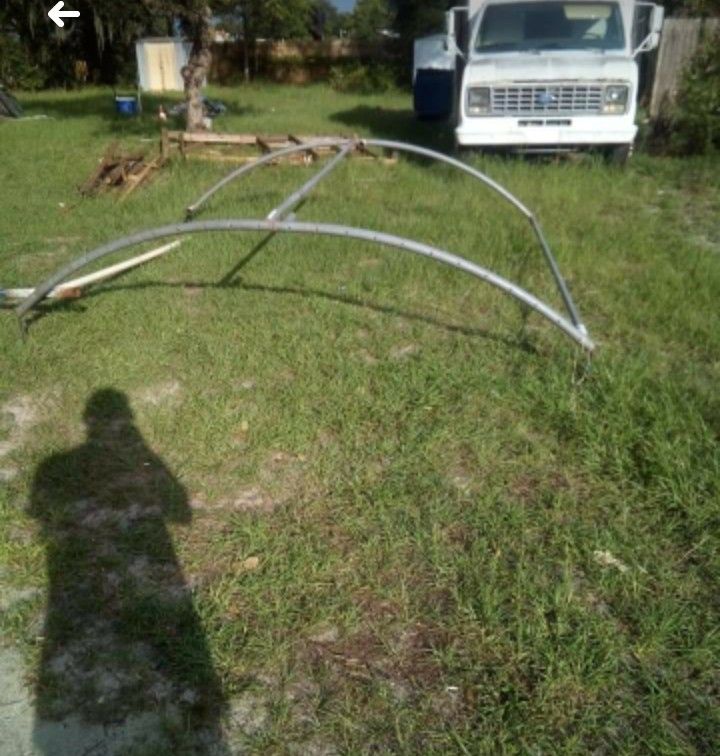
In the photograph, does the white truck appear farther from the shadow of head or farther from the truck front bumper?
the shadow of head

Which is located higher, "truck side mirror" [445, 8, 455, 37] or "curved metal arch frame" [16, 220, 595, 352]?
"truck side mirror" [445, 8, 455, 37]

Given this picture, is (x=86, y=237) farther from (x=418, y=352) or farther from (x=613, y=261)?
(x=613, y=261)

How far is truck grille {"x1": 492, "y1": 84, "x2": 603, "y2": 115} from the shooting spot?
781 cm

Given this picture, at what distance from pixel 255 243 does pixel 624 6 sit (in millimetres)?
6004

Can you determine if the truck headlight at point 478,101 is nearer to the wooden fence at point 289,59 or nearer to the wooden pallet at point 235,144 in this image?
the wooden pallet at point 235,144

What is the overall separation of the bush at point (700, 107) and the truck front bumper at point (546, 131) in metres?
1.94

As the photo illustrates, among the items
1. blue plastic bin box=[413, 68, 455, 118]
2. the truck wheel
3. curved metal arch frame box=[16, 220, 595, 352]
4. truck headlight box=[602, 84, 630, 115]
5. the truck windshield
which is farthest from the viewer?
blue plastic bin box=[413, 68, 455, 118]

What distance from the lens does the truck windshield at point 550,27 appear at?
8539 millimetres

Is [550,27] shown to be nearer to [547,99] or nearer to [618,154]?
[547,99]

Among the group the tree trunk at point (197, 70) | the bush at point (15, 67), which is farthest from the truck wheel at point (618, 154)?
the bush at point (15, 67)

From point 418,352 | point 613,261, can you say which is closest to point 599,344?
point 418,352

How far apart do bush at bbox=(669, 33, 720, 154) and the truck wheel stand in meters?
1.81

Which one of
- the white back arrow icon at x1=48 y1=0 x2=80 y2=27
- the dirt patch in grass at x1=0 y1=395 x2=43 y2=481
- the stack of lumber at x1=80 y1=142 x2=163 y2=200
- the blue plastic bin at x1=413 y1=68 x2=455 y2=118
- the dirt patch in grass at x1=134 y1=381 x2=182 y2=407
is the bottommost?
the dirt patch in grass at x1=0 y1=395 x2=43 y2=481

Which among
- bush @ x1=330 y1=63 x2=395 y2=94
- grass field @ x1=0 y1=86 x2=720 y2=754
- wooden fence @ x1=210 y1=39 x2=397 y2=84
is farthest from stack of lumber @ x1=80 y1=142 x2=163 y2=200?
wooden fence @ x1=210 y1=39 x2=397 y2=84
